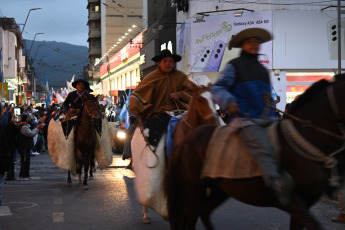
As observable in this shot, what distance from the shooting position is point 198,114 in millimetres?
6387

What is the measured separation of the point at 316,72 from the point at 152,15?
32219 mm

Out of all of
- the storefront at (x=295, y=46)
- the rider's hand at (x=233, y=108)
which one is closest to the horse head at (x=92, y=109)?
the rider's hand at (x=233, y=108)

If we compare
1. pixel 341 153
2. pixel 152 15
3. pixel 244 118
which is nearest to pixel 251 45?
pixel 244 118

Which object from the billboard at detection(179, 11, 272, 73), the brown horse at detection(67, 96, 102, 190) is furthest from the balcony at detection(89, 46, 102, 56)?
the brown horse at detection(67, 96, 102, 190)

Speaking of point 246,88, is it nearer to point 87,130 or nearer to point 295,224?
point 295,224

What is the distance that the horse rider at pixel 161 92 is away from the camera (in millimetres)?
7156

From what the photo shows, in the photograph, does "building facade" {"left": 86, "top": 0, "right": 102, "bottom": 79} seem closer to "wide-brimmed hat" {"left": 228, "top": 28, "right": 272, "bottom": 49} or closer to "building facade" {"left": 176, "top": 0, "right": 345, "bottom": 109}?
"building facade" {"left": 176, "top": 0, "right": 345, "bottom": 109}

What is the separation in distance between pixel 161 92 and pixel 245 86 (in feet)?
7.86

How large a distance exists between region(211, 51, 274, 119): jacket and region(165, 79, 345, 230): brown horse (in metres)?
0.41

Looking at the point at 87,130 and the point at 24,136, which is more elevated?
the point at 87,130

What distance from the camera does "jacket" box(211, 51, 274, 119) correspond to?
5.03m

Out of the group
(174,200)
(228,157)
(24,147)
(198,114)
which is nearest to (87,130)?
(24,147)

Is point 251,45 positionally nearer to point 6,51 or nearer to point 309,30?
point 309,30

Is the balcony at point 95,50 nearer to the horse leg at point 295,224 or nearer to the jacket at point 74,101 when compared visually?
the jacket at point 74,101
